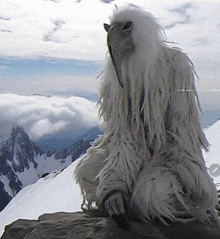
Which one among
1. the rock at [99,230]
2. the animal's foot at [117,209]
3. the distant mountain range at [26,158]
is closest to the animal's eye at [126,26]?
the animal's foot at [117,209]

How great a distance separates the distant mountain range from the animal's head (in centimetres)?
10446

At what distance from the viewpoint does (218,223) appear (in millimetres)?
1754

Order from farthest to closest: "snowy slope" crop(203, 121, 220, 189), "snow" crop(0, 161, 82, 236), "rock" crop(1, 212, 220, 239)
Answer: "snow" crop(0, 161, 82, 236) → "snowy slope" crop(203, 121, 220, 189) → "rock" crop(1, 212, 220, 239)

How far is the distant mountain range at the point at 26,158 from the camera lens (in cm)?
11075

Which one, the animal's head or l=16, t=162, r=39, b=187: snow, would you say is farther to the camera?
l=16, t=162, r=39, b=187: snow

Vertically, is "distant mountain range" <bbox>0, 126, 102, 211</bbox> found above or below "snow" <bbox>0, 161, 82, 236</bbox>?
below

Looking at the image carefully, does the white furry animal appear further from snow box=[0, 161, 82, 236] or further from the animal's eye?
snow box=[0, 161, 82, 236]

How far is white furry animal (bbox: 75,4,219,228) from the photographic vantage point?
5.47ft

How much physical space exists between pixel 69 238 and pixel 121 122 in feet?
2.14

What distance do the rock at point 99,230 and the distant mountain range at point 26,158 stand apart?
342ft

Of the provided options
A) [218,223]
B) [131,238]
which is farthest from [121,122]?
[218,223]

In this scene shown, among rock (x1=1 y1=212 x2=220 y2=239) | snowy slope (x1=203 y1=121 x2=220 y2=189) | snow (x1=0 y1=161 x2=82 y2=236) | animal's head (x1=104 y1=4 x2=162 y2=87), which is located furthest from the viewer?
snow (x1=0 y1=161 x2=82 y2=236)

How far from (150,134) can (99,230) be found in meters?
0.55

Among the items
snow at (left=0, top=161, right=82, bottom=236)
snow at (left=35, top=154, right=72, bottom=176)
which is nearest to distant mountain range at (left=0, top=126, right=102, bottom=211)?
snow at (left=35, top=154, right=72, bottom=176)
